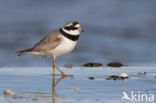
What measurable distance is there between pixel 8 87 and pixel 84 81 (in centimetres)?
121

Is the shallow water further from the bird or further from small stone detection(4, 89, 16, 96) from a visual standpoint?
the bird

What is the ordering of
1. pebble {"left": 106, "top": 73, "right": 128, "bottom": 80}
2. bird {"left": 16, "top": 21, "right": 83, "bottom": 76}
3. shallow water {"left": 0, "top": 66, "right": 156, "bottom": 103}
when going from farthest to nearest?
bird {"left": 16, "top": 21, "right": 83, "bottom": 76} → pebble {"left": 106, "top": 73, "right": 128, "bottom": 80} → shallow water {"left": 0, "top": 66, "right": 156, "bottom": 103}

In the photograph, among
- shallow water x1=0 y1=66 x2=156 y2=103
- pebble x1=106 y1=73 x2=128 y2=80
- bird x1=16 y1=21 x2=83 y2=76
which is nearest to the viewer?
shallow water x1=0 y1=66 x2=156 y2=103

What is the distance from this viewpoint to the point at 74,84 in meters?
6.97

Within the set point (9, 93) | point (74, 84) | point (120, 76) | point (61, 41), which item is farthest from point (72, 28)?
point (9, 93)

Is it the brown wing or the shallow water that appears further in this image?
the brown wing

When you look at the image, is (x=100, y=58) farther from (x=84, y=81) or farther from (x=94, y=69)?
(x=84, y=81)

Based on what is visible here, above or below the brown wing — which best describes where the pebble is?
below

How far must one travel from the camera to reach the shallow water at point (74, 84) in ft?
19.4

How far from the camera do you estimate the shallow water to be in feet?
19.4

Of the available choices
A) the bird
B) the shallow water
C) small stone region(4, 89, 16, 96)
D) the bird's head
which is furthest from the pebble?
small stone region(4, 89, 16, 96)

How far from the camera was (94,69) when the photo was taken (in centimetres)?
855

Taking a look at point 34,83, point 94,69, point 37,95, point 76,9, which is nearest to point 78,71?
point 94,69

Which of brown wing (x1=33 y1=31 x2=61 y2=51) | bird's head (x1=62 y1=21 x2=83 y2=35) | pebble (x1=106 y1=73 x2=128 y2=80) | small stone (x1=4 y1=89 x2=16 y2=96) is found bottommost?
pebble (x1=106 y1=73 x2=128 y2=80)
